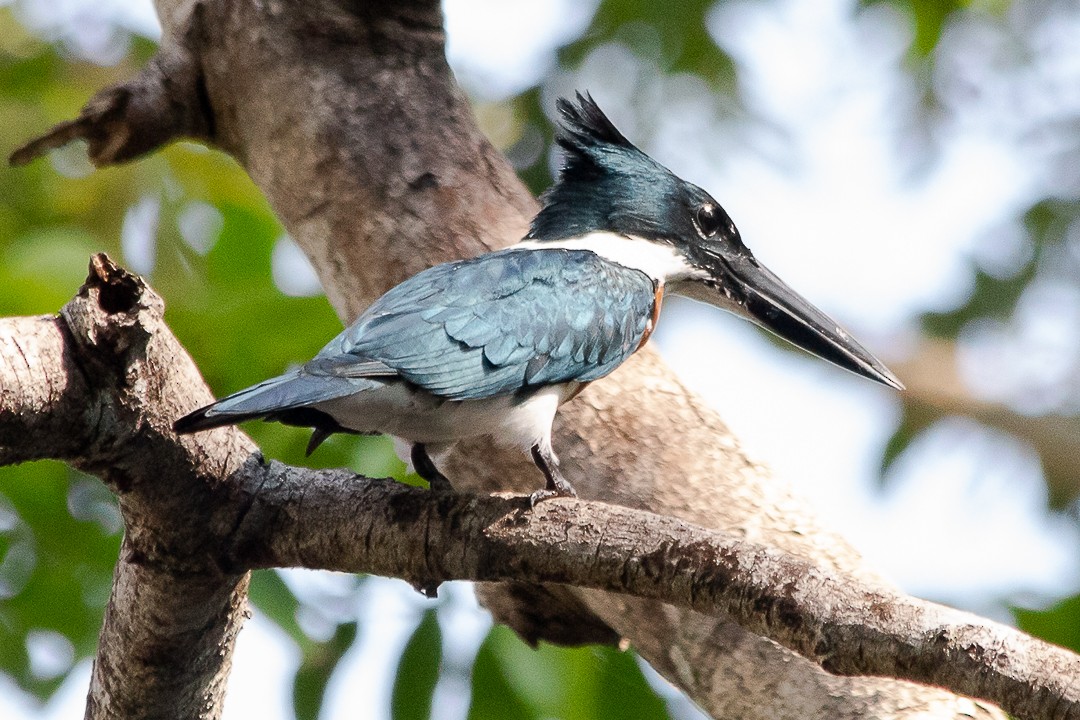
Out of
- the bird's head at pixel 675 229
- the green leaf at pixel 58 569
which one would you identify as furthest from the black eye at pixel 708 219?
the green leaf at pixel 58 569

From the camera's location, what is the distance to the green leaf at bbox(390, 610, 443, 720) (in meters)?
3.49

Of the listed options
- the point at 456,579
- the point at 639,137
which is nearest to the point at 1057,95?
the point at 639,137

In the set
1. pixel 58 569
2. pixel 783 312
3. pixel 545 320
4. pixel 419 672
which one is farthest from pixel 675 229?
pixel 58 569

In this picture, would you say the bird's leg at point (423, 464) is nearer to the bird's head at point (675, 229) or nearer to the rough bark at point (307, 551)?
the rough bark at point (307, 551)

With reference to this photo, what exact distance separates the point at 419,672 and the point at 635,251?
53.5 inches

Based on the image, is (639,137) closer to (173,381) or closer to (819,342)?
(819,342)

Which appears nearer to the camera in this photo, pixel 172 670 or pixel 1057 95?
pixel 172 670

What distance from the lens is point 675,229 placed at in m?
3.81

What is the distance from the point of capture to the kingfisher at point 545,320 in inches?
112

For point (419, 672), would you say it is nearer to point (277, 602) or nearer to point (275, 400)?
point (277, 602)

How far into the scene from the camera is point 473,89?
666 centimetres

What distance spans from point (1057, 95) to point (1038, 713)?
6.74 meters

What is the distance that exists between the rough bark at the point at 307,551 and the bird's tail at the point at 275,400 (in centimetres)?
14

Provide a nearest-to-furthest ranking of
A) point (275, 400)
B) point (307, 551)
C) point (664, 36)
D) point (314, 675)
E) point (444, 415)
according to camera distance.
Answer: point (275, 400)
point (307, 551)
point (444, 415)
point (314, 675)
point (664, 36)
